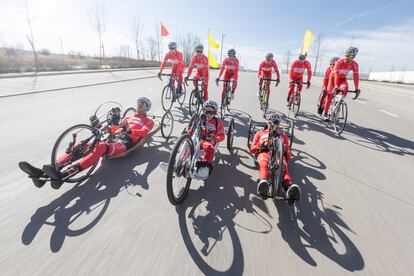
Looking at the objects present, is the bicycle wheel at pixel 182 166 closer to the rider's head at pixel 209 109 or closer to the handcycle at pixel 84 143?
the rider's head at pixel 209 109

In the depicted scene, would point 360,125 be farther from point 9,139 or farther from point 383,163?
point 9,139

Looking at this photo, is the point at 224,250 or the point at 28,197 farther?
the point at 28,197

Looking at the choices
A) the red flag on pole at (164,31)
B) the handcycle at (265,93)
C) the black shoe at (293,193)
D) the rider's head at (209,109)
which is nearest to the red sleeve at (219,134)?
the rider's head at (209,109)

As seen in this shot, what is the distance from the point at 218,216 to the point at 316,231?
1035mm

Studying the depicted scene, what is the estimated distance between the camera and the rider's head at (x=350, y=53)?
6047mm

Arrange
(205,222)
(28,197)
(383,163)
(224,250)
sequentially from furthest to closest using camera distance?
1. (383,163)
2. (28,197)
3. (205,222)
4. (224,250)

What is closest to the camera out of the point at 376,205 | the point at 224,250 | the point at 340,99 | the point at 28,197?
the point at 224,250

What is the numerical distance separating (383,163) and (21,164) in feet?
18.7

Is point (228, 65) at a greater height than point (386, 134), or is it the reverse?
point (228, 65)

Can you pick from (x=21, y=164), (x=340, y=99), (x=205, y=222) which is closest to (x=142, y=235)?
(x=205, y=222)

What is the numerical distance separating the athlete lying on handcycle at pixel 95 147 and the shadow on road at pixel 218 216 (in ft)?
4.64

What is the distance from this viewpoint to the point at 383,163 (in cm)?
428

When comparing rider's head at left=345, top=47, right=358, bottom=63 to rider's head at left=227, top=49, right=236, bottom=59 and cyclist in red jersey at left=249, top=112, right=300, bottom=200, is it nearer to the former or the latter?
rider's head at left=227, top=49, right=236, bottom=59

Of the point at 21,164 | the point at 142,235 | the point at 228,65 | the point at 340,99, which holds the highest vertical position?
the point at 228,65
